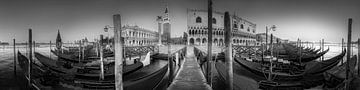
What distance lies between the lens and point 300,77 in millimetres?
5738

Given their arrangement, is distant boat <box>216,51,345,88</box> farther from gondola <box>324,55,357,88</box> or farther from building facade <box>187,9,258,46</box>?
building facade <box>187,9,258,46</box>

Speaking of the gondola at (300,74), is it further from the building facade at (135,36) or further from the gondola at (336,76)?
the building facade at (135,36)

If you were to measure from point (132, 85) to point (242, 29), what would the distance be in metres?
39.0

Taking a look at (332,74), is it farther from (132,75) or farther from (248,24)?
(248,24)

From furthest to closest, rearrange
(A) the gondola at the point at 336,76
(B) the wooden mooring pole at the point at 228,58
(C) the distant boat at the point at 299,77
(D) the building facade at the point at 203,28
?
(D) the building facade at the point at 203,28 < (C) the distant boat at the point at 299,77 < (A) the gondola at the point at 336,76 < (B) the wooden mooring pole at the point at 228,58

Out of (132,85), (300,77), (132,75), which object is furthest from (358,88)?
(132,75)

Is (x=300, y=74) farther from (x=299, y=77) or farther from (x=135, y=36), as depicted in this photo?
(x=135, y=36)

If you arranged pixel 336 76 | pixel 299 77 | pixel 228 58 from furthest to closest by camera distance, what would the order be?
pixel 299 77 < pixel 336 76 < pixel 228 58

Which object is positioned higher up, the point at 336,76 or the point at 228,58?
the point at 228,58

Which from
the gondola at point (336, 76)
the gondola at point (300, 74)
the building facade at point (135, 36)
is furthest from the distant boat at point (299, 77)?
the building facade at point (135, 36)

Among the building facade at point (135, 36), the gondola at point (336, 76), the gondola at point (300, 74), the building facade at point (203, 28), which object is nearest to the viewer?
the gondola at point (336, 76)

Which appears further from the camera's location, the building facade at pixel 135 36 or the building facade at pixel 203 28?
the building facade at pixel 135 36

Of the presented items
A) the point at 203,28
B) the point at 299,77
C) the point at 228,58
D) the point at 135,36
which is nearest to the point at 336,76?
the point at 299,77

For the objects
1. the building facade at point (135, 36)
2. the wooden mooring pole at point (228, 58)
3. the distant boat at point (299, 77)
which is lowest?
the distant boat at point (299, 77)
